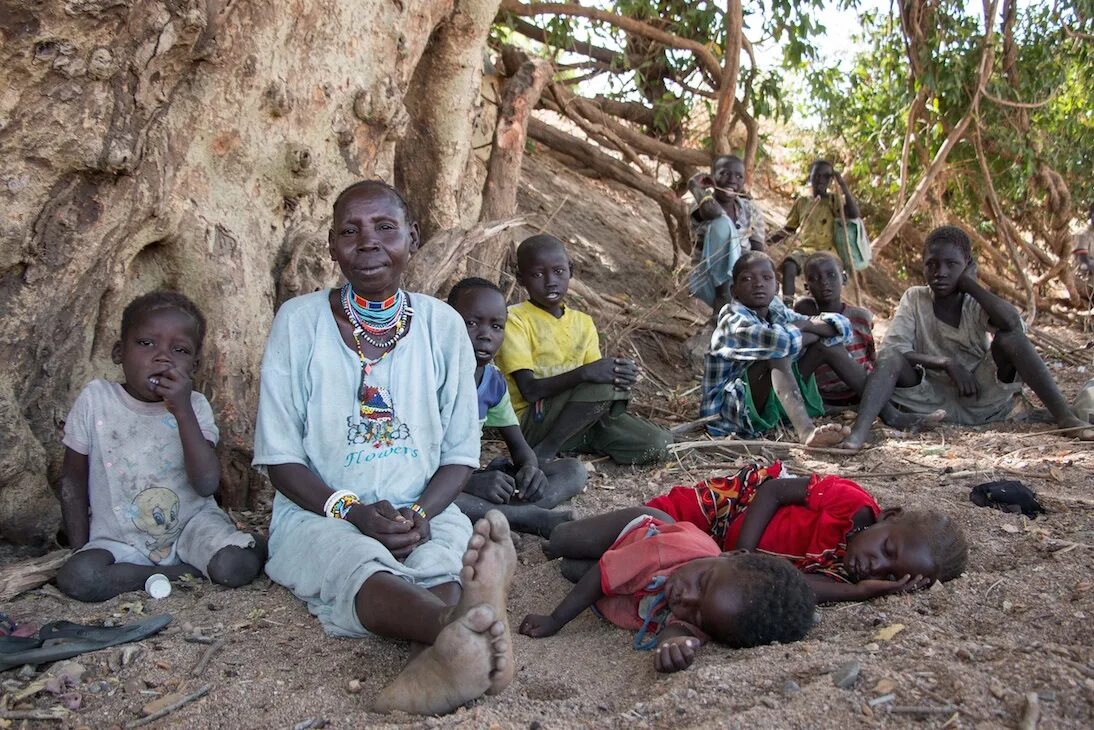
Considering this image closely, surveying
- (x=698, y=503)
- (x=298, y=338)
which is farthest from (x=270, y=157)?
(x=698, y=503)

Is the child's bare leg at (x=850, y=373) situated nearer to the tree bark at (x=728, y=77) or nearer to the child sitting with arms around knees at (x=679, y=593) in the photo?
the child sitting with arms around knees at (x=679, y=593)

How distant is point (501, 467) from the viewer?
13.0ft

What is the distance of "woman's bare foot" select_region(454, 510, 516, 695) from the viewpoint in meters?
2.03

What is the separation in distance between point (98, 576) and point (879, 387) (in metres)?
3.78

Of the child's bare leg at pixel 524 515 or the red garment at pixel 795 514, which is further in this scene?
the child's bare leg at pixel 524 515

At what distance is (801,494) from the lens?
298 cm

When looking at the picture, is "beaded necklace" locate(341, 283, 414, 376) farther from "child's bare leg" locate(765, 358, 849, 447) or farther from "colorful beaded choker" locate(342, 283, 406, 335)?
"child's bare leg" locate(765, 358, 849, 447)

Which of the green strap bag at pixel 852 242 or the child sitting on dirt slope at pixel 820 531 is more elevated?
the green strap bag at pixel 852 242

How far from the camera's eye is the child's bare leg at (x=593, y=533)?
9.71ft

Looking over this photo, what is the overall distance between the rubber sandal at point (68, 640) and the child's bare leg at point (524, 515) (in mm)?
1222

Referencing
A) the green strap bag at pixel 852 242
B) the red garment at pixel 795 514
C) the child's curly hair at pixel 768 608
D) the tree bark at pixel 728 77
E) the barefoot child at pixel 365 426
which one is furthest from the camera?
the green strap bag at pixel 852 242

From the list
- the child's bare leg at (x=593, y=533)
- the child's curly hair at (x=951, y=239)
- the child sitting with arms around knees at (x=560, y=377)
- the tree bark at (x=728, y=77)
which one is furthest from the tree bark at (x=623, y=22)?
the child's bare leg at (x=593, y=533)

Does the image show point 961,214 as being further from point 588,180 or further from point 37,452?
point 37,452

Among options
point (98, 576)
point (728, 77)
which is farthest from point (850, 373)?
point (98, 576)
